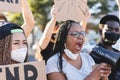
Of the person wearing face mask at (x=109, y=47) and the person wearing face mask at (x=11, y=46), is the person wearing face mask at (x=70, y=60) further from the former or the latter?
the person wearing face mask at (x=11, y=46)

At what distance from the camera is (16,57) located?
3.35 metres

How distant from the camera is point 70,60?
373 centimetres

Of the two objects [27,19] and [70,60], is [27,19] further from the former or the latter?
[70,60]

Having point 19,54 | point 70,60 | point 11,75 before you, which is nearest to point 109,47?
point 70,60

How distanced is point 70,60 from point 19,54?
1.90 ft

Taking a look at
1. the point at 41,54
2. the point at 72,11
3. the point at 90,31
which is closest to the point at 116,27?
the point at 72,11

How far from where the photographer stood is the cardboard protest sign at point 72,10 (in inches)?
171

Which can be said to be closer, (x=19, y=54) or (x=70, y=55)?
(x=19, y=54)

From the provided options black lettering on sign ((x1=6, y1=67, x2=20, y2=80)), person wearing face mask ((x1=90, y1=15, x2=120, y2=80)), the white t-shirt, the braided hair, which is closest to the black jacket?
person wearing face mask ((x1=90, y1=15, x2=120, y2=80))

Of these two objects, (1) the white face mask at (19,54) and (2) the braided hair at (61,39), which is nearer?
(1) the white face mask at (19,54)

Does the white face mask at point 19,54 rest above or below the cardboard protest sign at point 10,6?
below

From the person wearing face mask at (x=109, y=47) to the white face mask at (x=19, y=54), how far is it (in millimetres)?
592

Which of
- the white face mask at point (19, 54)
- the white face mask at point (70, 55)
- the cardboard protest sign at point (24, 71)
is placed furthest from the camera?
the white face mask at point (70, 55)

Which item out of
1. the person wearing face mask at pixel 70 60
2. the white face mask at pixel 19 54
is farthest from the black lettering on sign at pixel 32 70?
the person wearing face mask at pixel 70 60
